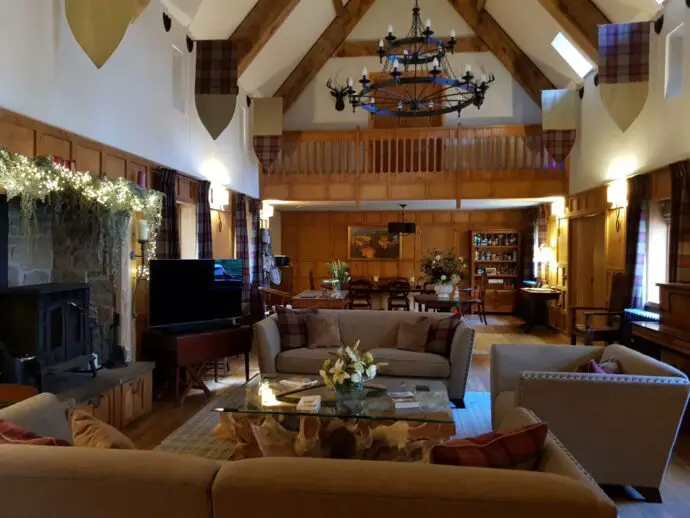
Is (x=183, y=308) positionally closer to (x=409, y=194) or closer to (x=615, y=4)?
(x=409, y=194)

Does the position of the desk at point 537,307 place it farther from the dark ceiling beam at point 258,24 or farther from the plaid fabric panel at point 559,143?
the dark ceiling beam at point 258,24

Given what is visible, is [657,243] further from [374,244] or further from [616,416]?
[374,244]

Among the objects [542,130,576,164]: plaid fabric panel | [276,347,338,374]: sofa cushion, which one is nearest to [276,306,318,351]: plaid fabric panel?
[276,347,338,374]: sofa cushion

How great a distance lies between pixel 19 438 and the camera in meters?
1.93

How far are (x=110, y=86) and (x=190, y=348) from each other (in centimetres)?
259

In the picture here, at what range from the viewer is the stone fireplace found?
3781mm

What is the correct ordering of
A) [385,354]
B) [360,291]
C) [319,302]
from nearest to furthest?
[385,354] → [319,302] → [360,291]

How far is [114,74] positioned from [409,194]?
5666 millimetres

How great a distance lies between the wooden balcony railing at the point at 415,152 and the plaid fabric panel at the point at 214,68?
3.15 metres

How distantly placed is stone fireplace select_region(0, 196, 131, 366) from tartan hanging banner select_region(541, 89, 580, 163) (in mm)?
6879

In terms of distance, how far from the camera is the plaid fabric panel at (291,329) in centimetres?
533

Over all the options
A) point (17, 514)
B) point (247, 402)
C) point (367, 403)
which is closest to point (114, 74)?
point (247, 402)

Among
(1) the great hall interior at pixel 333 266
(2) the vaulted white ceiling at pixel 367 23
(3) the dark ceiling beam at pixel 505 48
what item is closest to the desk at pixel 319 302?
(1) the great hall interior at pixel 333 266

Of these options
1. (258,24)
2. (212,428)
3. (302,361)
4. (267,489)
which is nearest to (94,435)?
(267,489)
